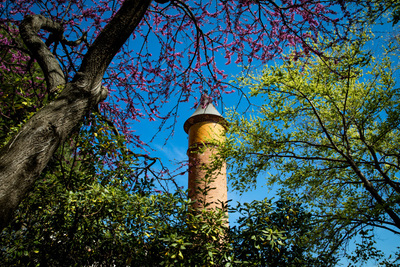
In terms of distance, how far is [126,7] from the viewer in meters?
2.72

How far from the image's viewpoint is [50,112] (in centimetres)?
220

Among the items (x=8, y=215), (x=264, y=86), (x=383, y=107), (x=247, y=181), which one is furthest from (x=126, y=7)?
(x=383, y=107)

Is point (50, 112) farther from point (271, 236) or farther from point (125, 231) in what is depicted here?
point (271, 236)

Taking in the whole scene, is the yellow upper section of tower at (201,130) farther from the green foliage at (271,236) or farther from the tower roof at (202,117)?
the green foliage at (271,236)

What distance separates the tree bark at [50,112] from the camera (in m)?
1.83

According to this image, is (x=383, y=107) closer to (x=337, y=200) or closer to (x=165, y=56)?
(x=337, y=200)

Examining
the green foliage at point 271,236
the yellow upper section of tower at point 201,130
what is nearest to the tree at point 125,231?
the green foliage at point 271,236

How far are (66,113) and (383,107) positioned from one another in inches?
307

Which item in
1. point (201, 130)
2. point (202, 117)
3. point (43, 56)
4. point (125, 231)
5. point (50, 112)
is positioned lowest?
point (125, 231)

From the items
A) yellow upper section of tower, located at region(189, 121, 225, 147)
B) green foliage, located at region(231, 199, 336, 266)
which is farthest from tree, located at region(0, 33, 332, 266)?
yellow upper section of tower, located at region(189, 121, 225, 147)

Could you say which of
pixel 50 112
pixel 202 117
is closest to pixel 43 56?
pixel 50 112

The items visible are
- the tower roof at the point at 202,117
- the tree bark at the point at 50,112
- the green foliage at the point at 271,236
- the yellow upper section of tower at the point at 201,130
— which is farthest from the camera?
the tower roof at the point at 202,117

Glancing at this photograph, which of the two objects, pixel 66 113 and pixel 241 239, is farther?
pixel 241 239

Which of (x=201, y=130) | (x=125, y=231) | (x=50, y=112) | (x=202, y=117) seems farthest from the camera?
(x=202, y=117)
